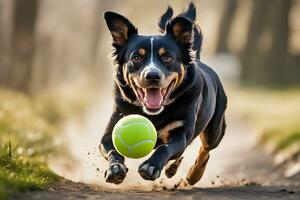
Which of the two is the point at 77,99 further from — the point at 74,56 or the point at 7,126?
the point at 7,126

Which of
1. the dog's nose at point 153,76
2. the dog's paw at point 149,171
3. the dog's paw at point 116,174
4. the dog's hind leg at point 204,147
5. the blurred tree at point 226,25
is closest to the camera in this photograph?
the dog's paw at point 149,171

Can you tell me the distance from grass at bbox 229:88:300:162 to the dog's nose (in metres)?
5.11

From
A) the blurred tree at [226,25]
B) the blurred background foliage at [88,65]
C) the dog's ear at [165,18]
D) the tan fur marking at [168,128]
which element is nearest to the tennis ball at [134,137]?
the tan fur marking at [168,128]

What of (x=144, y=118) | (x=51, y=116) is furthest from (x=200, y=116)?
(x=51, y=116)

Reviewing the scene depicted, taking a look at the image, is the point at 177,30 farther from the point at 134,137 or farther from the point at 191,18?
the point at 134,137

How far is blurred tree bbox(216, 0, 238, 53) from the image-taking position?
38250mm

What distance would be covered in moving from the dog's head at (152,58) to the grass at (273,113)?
4622 mm

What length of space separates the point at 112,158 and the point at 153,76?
826 millimetres

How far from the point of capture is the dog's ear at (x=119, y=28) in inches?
300

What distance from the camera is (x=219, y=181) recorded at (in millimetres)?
10414

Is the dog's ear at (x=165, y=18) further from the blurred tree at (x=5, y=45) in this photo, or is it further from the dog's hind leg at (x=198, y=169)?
the blurred tree at (x=5, y=45)

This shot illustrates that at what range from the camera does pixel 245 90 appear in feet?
100

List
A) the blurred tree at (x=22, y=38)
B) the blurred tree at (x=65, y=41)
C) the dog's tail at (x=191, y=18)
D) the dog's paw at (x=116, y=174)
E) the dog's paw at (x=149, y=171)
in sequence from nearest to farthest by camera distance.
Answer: the dog's paw at (x=149, y=171) < the dog's paw at (x=116, y=174) < the dog's tail at (x=191, y=18) < the blurred tree at (x=22, y=38) < the blurred tree at (x=65, y=41)

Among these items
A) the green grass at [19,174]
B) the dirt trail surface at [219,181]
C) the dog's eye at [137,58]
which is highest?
the dog's eye at [137,58]
